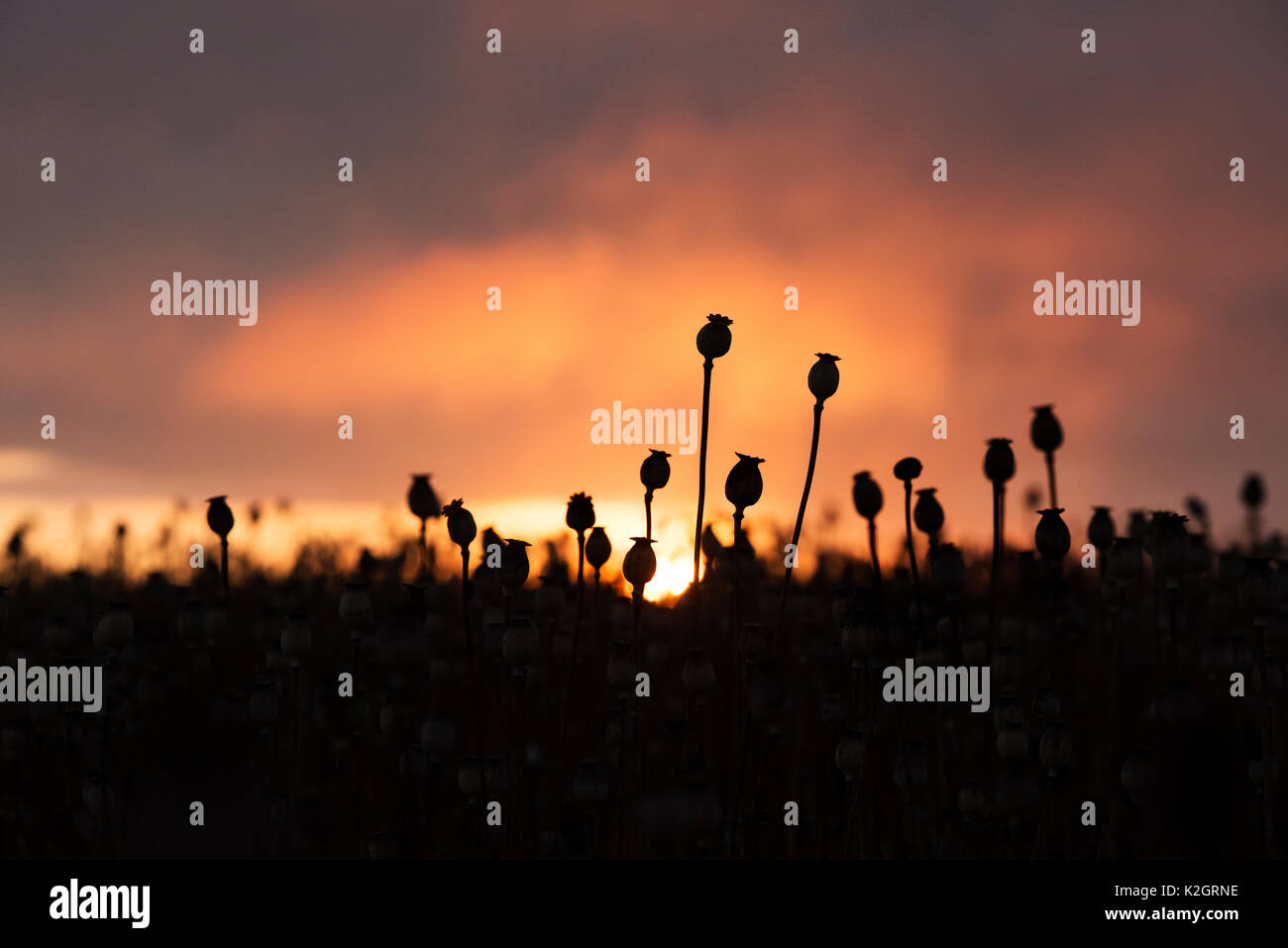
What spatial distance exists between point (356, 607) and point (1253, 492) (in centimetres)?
820

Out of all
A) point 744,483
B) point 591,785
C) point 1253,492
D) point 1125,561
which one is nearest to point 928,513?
point 1125,561

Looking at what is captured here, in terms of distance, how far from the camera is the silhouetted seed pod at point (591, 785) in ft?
10.3

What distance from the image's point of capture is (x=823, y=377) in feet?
10.3

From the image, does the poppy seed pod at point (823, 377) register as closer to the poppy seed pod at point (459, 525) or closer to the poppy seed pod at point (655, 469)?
the poppy seed pod at point (655, 469)

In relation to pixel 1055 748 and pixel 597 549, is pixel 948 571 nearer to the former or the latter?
pixel 1055 748

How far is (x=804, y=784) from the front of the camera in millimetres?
5434

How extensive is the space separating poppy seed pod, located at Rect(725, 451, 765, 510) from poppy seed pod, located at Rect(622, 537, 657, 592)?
0.36 metres

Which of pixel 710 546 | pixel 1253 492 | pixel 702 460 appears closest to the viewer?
pixel 702 460

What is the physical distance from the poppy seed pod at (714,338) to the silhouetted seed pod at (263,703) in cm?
198

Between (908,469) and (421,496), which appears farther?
(421,496)

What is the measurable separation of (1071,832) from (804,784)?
150cm
